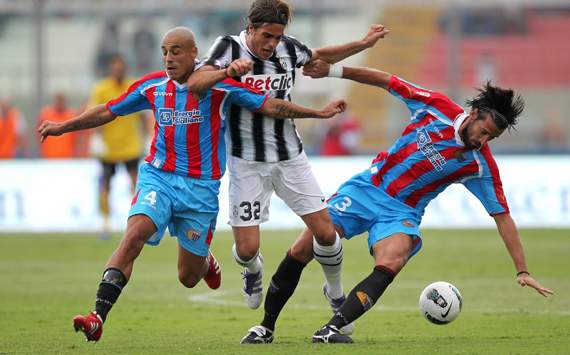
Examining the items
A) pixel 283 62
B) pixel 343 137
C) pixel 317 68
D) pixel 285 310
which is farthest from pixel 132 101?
pixel 343 137

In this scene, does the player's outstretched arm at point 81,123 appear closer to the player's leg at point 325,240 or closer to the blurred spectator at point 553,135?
the player's leg at point 325,240

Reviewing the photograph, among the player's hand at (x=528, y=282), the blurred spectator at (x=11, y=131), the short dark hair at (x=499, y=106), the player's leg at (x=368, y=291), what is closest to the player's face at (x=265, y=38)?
the short dark hair at (x=499, y=106)

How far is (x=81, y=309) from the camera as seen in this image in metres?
11.0

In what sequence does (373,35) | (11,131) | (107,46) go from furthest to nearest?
(107,46), (11,131), (373,35)

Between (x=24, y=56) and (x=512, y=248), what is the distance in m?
20.0

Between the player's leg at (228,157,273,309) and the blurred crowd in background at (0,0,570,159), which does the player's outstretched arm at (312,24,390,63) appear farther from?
the blurred crowd in background at (0,0,570,159)

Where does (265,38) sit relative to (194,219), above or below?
above

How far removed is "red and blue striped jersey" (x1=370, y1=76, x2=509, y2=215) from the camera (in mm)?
8438

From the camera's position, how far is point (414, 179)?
8.66m

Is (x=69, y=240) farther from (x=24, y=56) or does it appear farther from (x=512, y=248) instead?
(x=512, y=248)

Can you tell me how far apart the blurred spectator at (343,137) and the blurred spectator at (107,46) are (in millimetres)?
5248

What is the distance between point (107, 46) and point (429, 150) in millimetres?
19123

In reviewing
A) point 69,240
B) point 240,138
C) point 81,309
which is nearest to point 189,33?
point 240,138

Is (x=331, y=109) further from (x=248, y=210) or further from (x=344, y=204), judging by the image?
(x=248, y=210)
